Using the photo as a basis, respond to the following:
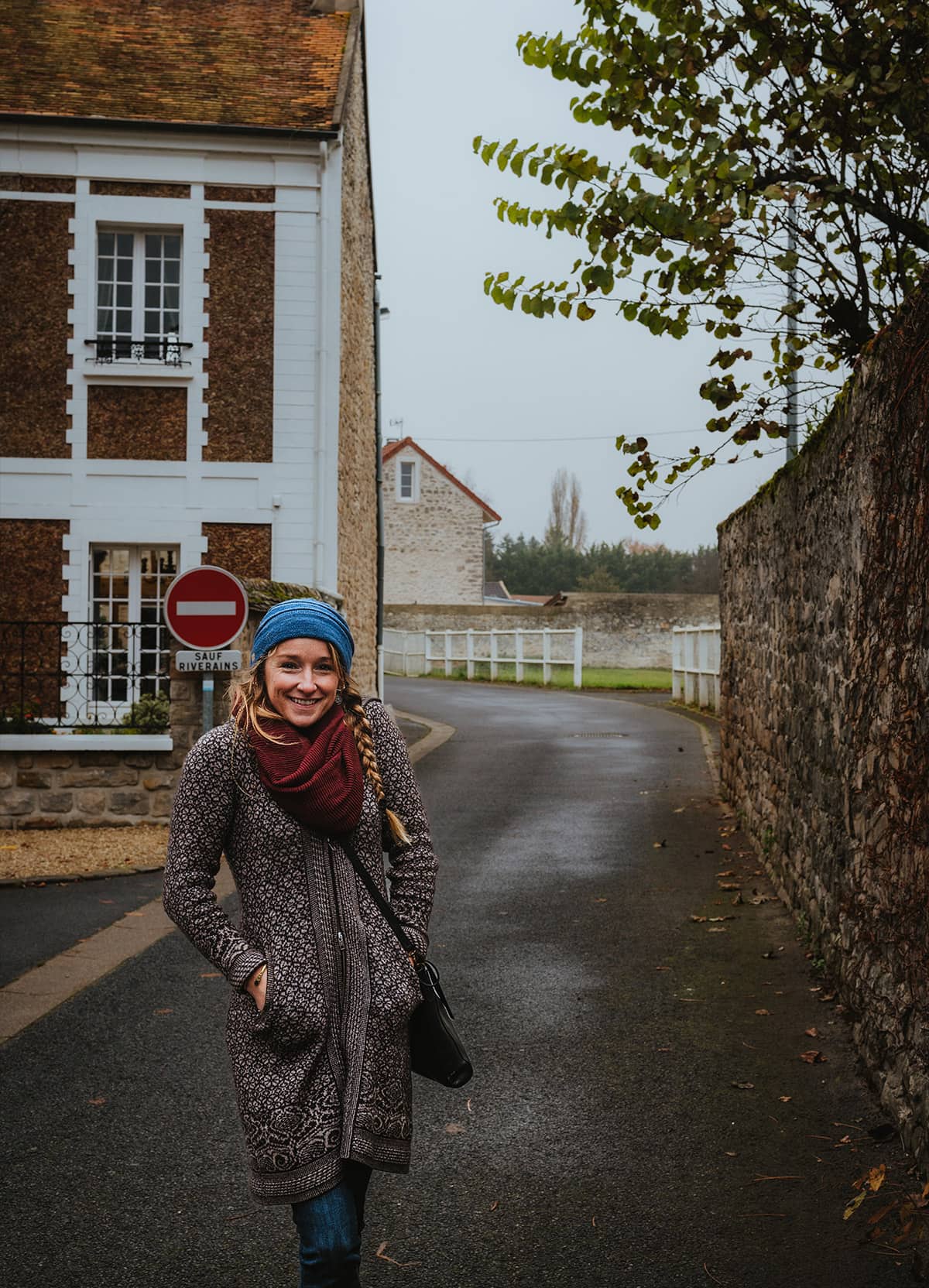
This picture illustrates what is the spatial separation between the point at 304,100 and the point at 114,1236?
14783mm

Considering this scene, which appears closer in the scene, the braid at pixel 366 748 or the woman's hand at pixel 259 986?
the woman's hand at pixel 259 986

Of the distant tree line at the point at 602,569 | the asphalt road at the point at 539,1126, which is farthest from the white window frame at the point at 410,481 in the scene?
the asphalt road at the point at 539,1126

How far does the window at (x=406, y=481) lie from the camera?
51406 millimetres

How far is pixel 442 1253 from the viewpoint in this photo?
11.2ft

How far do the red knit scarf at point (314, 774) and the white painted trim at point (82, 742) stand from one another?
26.5 ft

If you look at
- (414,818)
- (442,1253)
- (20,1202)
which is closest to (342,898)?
(414,818)

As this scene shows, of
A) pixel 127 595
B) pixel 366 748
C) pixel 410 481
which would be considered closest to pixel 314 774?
pixel 366 748

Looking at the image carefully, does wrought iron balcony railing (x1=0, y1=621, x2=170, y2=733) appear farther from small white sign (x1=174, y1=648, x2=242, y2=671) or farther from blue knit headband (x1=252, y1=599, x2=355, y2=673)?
blue knit headband (x1=252, y1=599, x2=355, y2=673)

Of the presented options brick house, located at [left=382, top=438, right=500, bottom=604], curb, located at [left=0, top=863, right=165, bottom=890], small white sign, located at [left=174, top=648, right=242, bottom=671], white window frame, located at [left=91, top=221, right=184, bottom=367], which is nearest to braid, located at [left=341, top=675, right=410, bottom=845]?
curb, located at [left=0, top=863, right=165, bottom=890]

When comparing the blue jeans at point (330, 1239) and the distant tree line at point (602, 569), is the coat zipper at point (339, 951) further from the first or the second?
the distant tree line at point (602, 569)

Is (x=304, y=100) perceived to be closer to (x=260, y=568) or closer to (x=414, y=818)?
(x=260, y=568)

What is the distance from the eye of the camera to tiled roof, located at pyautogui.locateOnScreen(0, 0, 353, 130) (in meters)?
15.0

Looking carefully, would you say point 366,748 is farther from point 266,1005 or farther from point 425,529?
point 425,529

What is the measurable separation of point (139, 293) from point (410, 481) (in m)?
36.7
